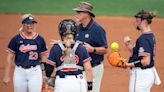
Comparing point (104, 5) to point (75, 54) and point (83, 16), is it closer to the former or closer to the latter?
point (83, 16)

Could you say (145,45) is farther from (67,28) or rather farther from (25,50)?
(25,50)

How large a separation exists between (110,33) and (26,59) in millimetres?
8401

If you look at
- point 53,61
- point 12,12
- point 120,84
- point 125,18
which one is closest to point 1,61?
point 120,84

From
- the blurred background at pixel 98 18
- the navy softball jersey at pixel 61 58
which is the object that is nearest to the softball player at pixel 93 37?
the navy softball jersey at pixel 61 58

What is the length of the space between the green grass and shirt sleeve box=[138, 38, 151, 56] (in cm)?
1089

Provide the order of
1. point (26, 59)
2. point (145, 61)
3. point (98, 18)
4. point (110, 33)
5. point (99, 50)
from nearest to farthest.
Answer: point (145, 61), point (99, 50), point (26, 59), point (110, 33), point (98, 18)

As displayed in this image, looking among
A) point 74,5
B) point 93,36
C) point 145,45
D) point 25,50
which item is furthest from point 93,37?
point 74,5

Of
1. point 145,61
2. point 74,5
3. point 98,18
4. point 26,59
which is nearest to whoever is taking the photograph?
point 145,61

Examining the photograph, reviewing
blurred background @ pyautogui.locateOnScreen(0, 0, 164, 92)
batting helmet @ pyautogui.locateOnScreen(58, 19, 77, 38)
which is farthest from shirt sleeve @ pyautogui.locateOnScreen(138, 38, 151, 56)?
blurred background @ pyautogui.locateOnScreen(0, 0, 164, 92)

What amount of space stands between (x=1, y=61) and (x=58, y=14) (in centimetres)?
489

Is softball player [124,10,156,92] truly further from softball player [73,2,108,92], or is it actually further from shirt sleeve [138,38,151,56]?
softball player [73,2,108,92]

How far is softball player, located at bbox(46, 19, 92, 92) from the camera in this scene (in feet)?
22.0

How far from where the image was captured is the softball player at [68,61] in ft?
22.0

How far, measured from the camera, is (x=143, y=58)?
789 cm
